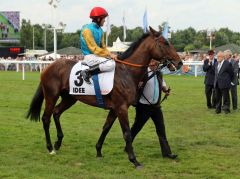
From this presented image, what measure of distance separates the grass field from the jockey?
144cm

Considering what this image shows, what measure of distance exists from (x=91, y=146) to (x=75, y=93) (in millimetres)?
1342

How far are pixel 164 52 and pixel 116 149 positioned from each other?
205cm

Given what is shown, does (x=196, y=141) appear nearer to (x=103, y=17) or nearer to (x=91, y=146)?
(x=91, y=146)

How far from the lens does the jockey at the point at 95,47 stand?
7.40 meters

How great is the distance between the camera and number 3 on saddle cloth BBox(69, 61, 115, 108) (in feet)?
24.3

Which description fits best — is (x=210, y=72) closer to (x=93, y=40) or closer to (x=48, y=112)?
(x=48, y=112)

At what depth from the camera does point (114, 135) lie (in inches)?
390

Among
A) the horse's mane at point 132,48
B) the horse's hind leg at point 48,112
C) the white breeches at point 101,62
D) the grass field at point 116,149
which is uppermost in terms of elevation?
the horse's mane at point 132,48

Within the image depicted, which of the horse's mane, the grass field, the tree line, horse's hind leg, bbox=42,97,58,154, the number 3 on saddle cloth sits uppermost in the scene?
the tree line

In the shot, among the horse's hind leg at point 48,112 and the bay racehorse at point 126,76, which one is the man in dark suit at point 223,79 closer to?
the bay racehorse at point 126,76

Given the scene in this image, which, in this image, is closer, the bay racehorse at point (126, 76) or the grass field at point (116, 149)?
the grass field at point (116, 149)

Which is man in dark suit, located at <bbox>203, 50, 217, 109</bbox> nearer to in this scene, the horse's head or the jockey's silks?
the horse's head

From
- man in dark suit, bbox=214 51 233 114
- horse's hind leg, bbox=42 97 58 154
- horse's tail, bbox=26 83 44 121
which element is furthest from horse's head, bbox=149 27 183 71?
man in dark suit, bbox=214 51 233 114

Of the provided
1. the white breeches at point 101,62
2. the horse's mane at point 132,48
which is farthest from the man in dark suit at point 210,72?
the white breeches at point 101,62
